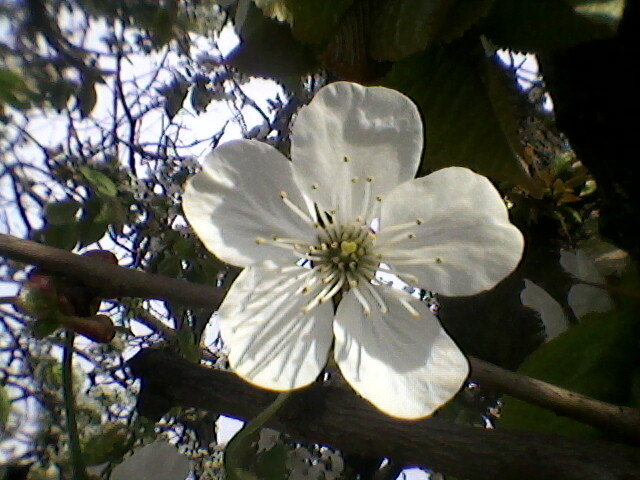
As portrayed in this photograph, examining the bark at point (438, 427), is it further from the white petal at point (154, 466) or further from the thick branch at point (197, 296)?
the white petal at point (154, 466)

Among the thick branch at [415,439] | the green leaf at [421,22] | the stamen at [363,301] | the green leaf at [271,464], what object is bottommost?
the green leaf at [271,464]

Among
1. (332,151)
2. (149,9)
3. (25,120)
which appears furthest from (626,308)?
(25,120)

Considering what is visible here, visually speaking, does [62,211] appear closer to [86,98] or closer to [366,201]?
[366,201]

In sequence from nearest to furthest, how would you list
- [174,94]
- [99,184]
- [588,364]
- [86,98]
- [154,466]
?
[588,364], [154,466], [99,184], [86,98], [174,94]

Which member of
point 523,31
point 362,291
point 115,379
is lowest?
point 115,379

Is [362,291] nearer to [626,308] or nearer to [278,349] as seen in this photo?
[278,349]

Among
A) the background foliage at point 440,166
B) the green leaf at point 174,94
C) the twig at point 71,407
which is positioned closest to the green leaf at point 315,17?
the background foliage at point 440,166

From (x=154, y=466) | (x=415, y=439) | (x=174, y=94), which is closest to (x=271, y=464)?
(x=154, y=466)
